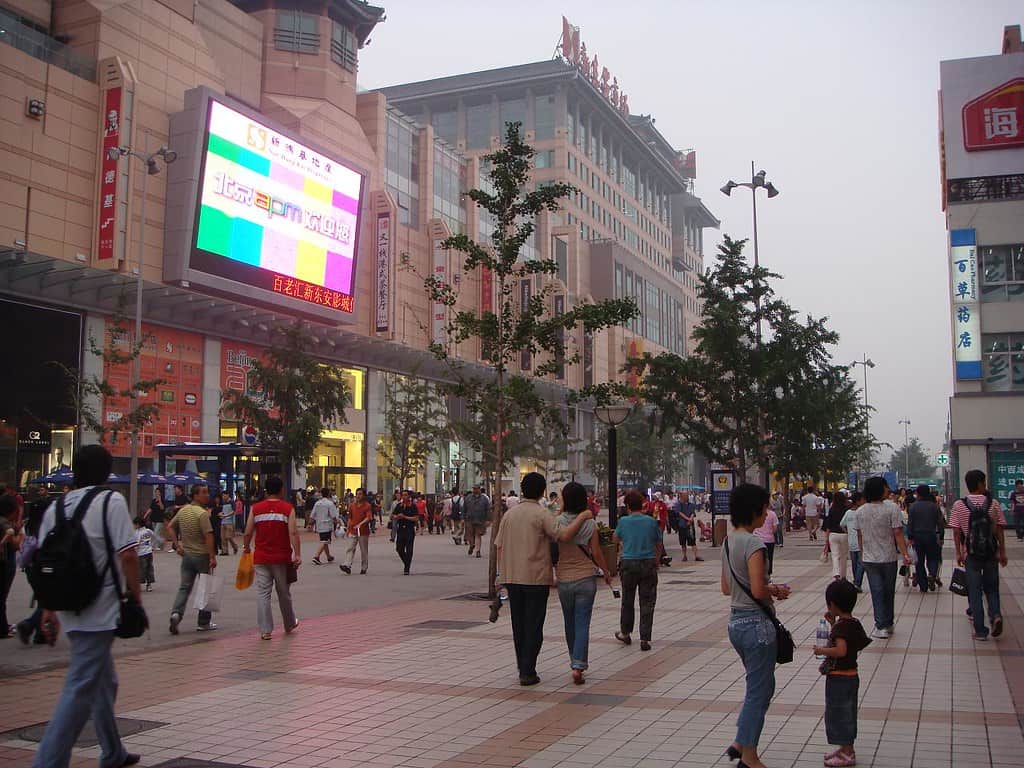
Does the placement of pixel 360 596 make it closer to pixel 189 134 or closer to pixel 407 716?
pixel 407 716

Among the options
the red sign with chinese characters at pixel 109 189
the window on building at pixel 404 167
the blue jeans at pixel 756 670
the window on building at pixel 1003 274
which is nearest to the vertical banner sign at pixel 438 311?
the window on building at pixel 404 167

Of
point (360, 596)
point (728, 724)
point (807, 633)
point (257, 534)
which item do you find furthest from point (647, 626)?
point (360, 596)

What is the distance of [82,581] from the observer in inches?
214

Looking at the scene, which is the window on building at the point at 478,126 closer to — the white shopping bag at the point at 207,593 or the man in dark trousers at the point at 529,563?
the white shopping bag at the point at 207,593

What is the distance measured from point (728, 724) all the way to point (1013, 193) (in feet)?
131

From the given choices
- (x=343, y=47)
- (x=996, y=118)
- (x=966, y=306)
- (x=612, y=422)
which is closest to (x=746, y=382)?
(x=612, y=422)

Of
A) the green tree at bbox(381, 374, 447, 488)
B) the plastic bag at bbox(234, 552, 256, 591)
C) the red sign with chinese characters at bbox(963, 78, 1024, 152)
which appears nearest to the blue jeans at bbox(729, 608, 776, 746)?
the plastic bag at bbox(234, 552, 256, 591)

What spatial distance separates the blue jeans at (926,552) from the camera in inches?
604

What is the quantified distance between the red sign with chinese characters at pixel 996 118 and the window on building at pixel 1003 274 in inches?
202

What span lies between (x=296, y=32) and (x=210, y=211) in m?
17.3

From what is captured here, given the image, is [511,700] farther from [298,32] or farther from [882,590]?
[298,32]

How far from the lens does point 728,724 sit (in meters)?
7.18

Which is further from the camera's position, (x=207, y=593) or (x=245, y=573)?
(x=207, y=593)

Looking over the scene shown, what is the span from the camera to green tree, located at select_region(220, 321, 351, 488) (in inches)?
1492
